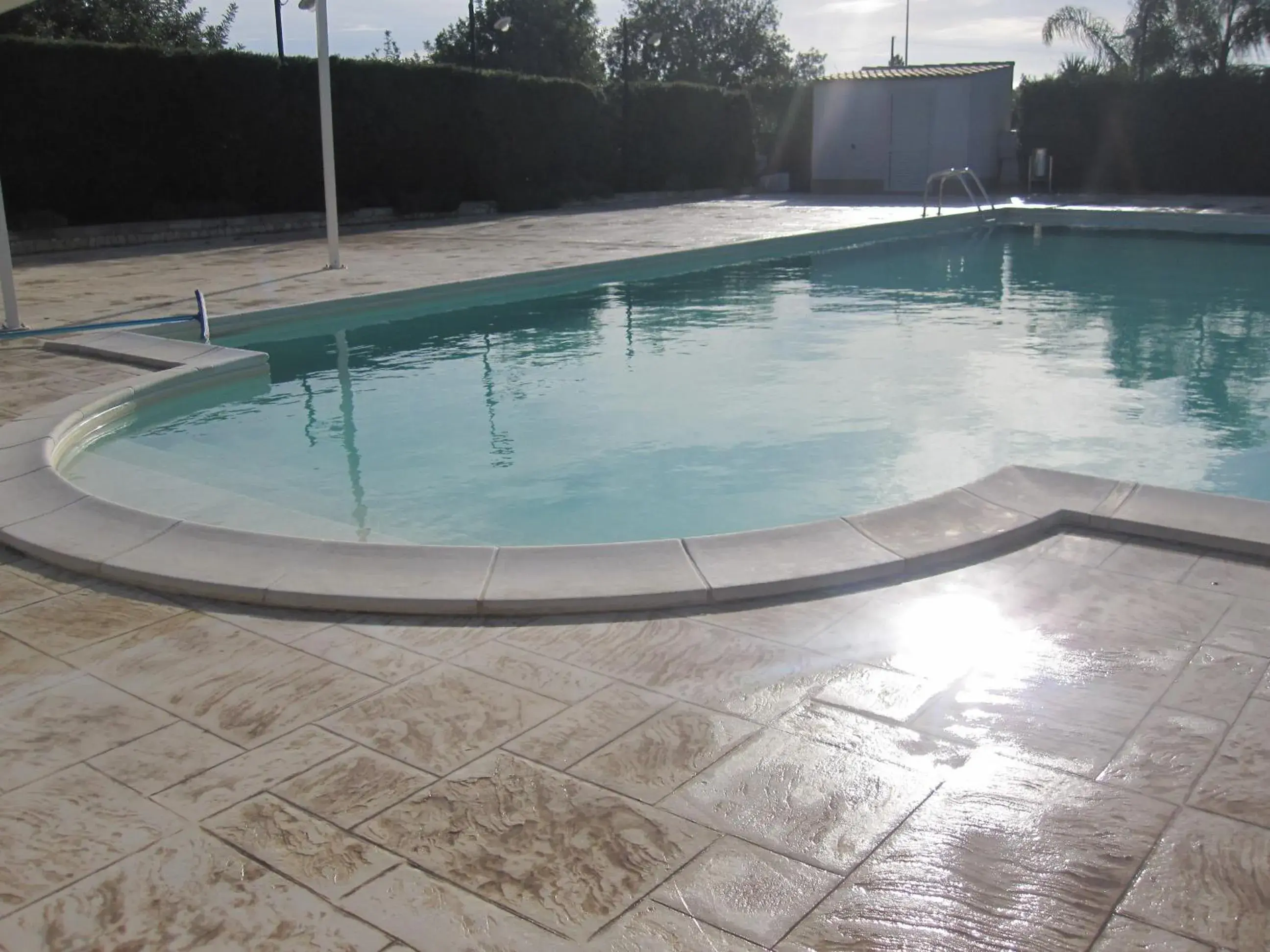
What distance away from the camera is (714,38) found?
182 feet

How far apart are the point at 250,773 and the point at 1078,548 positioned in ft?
9.05

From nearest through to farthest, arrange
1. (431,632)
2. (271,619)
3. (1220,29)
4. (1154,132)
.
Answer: (431,632)
(271,619)
(1154,132)
(1220,29)

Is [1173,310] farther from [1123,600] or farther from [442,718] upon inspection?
[442,718]

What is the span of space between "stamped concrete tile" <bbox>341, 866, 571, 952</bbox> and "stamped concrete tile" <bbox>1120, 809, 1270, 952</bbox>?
111cm

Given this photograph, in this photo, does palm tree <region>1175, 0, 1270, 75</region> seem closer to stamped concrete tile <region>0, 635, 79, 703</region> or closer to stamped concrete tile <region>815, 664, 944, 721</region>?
stamped concrete tile <region>815, 664, 944, 721</region>

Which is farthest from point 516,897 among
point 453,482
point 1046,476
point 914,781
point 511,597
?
point 453,482

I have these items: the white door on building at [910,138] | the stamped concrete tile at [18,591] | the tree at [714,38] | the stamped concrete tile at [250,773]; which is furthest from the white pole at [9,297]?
the tree at [714,38]

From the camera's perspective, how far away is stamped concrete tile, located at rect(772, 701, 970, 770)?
258cm

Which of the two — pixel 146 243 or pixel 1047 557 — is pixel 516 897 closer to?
pixel 1047 557

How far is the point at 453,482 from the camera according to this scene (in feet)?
19.2

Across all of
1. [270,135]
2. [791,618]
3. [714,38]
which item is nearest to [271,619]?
[791,618]

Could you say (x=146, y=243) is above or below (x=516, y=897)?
above

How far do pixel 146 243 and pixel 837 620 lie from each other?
1514cm

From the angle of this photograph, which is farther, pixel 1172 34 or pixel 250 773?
pixel 1172 34
